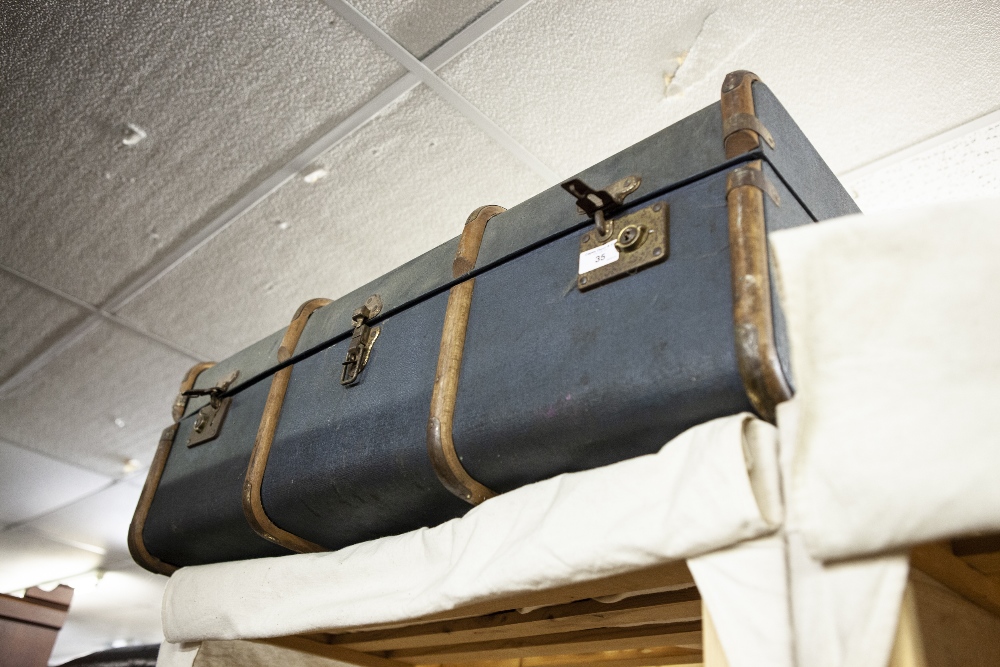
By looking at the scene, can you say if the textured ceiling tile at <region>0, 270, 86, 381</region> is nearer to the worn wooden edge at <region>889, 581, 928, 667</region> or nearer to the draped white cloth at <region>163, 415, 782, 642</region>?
the draped white cloth at <region>163, 415, 782, 642</region>

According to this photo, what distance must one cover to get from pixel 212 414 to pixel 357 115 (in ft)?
2.41

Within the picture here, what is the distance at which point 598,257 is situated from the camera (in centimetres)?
103

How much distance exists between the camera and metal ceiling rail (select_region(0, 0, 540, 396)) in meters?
1.55

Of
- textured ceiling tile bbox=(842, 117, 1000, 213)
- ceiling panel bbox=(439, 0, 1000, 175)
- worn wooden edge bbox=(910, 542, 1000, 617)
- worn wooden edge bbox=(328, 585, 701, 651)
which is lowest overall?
worn wooden edge bbox=(910, 542, 1000, 617)

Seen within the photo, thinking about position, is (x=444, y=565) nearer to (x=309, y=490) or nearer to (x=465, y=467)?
(x=465, y=467)

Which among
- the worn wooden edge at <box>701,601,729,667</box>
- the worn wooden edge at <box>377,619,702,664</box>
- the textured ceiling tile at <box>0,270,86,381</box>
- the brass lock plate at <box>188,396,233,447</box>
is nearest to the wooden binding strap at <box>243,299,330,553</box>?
the brass lock plate at <box>188,396,233,447</box>

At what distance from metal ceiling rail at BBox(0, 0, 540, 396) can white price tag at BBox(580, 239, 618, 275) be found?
2.26 ft

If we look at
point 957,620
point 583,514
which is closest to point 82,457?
point 583,514

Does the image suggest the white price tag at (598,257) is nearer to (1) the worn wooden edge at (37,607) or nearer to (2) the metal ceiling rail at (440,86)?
(2) the metal ceiling rail at (440,86)

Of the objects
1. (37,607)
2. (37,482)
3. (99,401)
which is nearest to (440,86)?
(99,401)

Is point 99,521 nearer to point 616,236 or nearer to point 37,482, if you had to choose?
point 37,482

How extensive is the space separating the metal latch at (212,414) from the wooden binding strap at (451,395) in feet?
2.25

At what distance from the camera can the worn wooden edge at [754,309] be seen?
2.61 ft

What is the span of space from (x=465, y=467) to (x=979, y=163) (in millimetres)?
1325
